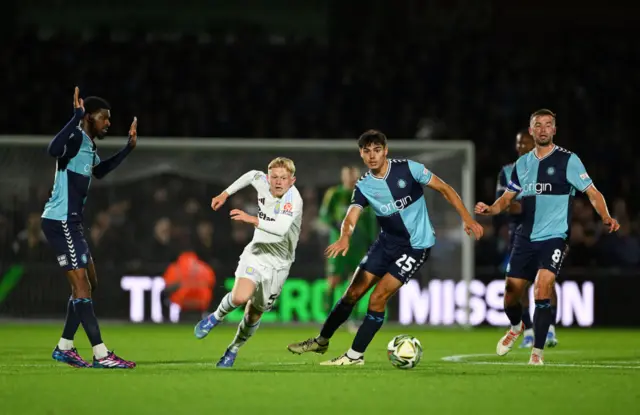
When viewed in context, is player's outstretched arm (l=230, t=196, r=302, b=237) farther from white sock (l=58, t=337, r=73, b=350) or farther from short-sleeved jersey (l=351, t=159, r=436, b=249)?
white sock (l=58, t=337, r=73, b=350)

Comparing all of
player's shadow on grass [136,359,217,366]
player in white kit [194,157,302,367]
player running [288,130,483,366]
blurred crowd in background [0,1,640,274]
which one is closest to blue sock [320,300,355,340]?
player running [288,130,483,366]

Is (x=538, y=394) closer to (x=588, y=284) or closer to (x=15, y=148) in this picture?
(x=588, y=284)

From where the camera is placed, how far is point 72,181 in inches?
372

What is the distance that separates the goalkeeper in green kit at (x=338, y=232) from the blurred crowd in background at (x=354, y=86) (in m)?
4.54

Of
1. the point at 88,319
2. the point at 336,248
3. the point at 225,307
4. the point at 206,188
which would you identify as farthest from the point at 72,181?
the point at 206,188

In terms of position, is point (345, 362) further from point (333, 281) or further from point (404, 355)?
point (333, 281)

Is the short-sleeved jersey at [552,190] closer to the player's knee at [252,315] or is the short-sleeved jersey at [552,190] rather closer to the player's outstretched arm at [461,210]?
the player's outstretched arm at [461,210]

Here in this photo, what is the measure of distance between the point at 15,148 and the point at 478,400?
Result: 34.4 ft

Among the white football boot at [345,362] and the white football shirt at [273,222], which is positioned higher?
the white football shirt at [273,222]

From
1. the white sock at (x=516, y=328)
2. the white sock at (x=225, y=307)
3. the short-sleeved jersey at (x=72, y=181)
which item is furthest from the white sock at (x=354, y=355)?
the short-sleeved jersey at (x=72, y=181)

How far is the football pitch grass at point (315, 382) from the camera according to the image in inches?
269

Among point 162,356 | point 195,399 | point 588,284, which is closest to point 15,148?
point 162,356

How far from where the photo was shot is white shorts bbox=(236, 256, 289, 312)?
9.46m

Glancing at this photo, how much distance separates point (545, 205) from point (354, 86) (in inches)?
460
